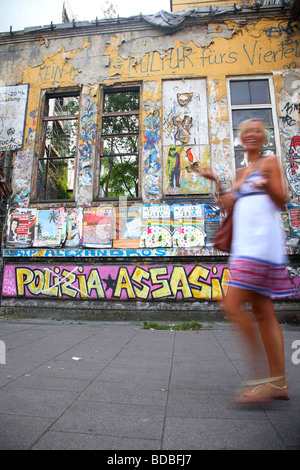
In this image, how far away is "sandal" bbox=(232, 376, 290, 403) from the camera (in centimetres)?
181

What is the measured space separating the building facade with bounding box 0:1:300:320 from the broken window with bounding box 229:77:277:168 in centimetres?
3

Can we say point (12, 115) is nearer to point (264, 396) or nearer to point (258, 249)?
point (258, 249)

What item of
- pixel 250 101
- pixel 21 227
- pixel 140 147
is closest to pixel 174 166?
Result: pixel 140 147

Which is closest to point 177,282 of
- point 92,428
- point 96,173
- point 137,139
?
point 96,173

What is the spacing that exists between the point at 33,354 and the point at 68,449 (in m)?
2.17

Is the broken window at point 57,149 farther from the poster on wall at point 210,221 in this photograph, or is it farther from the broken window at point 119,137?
the poster on wall at point 210,221

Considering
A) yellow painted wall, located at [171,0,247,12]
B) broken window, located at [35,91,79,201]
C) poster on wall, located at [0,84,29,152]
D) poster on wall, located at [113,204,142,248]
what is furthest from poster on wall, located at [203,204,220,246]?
yellow painted wall, located at [171,0,247,12]

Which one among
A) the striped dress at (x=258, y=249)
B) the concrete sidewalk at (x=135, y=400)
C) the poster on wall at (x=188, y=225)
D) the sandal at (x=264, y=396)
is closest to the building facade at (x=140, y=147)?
the poster on wall at (x=188, y=225)

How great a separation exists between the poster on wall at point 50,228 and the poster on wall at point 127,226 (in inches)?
53.1

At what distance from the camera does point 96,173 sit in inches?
278

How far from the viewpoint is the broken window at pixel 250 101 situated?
684 centimetres

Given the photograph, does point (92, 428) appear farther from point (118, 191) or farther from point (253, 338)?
point (118, 191)

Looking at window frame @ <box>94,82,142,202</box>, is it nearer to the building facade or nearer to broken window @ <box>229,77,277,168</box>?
the building facade

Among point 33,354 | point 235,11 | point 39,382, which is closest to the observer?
point 39,382
